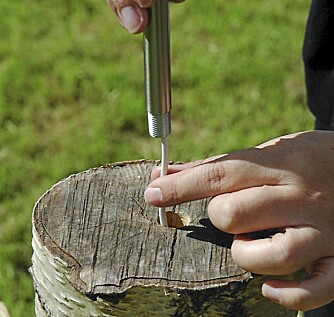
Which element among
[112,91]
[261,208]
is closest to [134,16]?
[261,208]

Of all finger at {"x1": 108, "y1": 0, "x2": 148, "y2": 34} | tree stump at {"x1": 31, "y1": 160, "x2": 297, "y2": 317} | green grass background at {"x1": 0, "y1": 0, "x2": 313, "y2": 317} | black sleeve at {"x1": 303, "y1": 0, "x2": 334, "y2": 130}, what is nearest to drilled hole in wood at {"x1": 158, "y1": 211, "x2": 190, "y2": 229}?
tree stump at {"x1": 31, "y1": 160, "x2": 297, "y2": 317}

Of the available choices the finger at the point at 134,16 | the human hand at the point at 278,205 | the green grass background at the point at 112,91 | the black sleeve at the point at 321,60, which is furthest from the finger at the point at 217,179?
the green grass background at the point at 112,91

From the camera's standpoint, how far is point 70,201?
1.55 m

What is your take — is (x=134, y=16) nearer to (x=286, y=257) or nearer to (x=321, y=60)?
(x=286, y=257)

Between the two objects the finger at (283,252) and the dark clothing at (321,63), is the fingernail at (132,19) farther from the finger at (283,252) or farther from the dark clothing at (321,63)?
the dark clothing at (321,63)

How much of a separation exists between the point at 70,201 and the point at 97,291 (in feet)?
0.85

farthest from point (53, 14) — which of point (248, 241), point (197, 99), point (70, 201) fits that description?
point (248, 241)

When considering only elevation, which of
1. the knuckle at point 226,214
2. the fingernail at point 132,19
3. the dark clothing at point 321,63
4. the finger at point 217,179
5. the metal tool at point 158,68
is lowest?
the dark clothing at point 321,63

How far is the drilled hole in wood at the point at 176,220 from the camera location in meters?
1.56

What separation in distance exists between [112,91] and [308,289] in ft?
7.57

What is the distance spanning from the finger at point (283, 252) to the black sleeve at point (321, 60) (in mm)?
1044

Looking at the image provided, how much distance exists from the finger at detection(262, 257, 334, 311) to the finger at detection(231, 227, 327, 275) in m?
0.02

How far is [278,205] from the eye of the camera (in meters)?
1.33

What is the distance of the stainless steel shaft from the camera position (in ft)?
4.36
